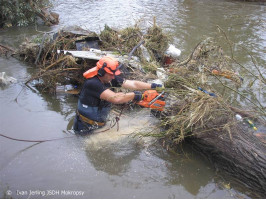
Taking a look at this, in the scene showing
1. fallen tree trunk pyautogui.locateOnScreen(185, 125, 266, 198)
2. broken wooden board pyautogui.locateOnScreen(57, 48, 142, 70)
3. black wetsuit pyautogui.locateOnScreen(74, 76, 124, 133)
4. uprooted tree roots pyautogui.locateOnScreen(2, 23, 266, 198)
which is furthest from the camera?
broken wooden board pyautogui.locateOnScreen(57, 48, 142, 70)

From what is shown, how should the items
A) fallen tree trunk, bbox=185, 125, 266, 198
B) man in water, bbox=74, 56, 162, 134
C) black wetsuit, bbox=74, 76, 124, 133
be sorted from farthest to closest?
1. black wetsuit, bbox=74, 76, 124, 133
2. man in water, bbox=74, 56, 162, 134
3. fallen tree trunk, bbox=185, 125, 266, 198

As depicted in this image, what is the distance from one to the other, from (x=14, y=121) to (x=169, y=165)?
326 cm

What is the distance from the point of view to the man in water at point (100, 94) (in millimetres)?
3891

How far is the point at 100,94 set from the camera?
4.01 meters

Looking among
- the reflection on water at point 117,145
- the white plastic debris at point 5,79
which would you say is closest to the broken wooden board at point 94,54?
the reflection on water at point 117,145

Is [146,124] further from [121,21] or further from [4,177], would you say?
[121,21]

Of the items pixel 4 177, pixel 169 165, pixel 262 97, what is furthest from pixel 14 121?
pixel 262 97

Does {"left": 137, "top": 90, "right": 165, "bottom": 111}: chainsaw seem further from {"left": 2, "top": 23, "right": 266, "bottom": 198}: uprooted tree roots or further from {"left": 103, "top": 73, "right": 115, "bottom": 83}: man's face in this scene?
{"left": 103, "top": 73, "right": 115, "bottom": 83}: man's face

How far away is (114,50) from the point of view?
6.39 m

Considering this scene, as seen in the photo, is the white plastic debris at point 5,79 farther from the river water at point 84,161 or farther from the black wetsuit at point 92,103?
the black wetsuit at point 92,103

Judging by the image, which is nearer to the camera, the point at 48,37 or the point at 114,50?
the point at 114,50

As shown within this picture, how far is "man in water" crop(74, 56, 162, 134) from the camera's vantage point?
389 centimetres

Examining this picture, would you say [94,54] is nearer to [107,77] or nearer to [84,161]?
[107,77]

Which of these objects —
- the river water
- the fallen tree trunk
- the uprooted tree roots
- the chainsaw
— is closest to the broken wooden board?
the uprooted tree roots
